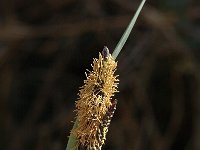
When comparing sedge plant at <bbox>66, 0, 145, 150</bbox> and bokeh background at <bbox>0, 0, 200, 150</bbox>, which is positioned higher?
sedge plant at <bbox>66, 0, 145, 150</bbox>

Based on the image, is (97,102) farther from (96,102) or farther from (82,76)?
(82,76)

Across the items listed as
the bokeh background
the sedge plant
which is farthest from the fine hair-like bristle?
the bokeh background

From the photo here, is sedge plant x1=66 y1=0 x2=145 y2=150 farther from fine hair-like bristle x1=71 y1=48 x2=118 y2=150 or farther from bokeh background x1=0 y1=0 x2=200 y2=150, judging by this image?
bokeh background x1=0 y1=0 x2=200 y2=150

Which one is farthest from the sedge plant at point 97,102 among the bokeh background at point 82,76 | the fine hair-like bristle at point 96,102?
the bokeh background at point 82,76

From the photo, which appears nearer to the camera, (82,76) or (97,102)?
(97,102)

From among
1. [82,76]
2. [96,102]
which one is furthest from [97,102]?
[82,76]

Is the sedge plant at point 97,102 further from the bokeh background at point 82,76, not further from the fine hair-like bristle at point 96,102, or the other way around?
the bokeh background at point 82,76
